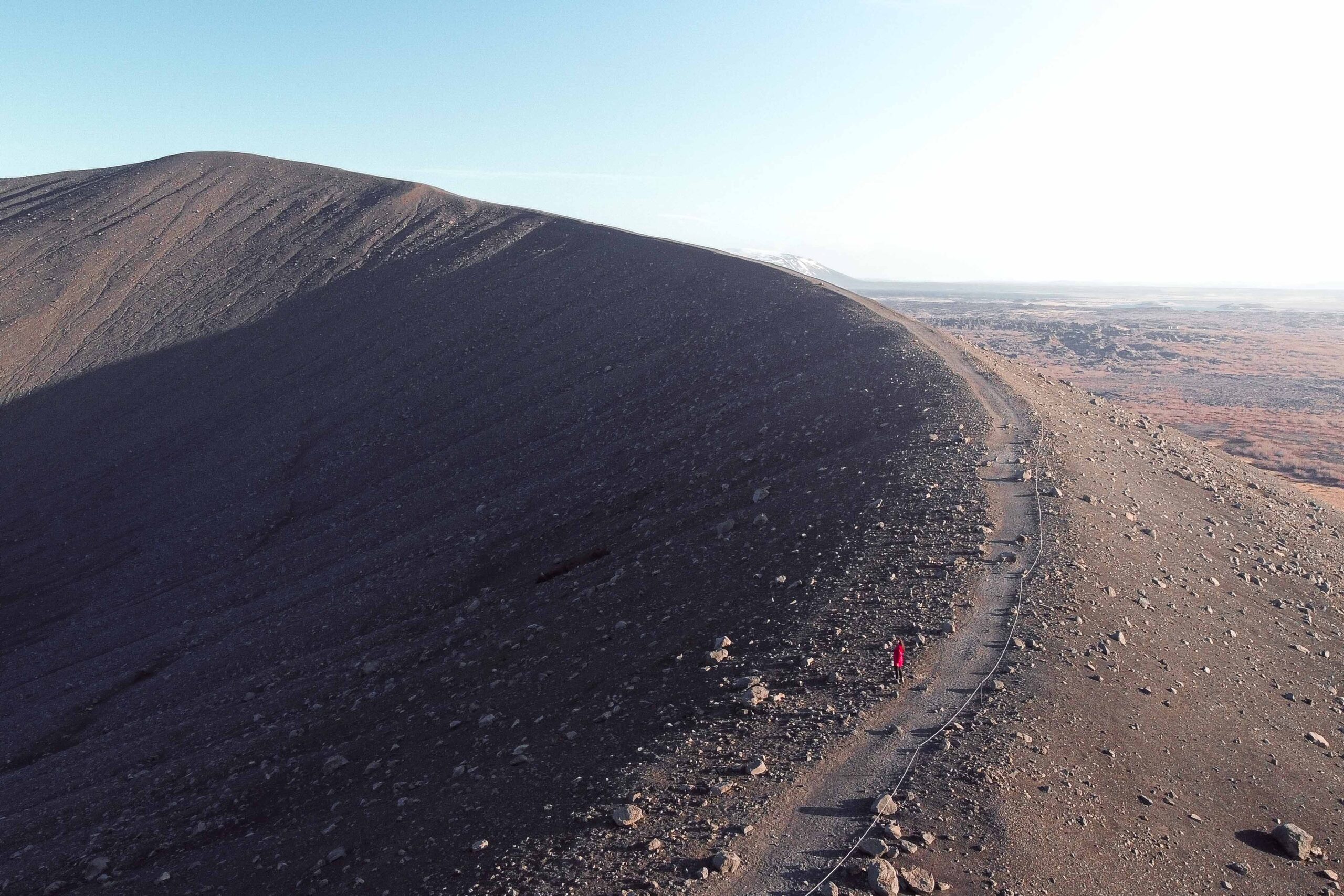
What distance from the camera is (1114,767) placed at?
8.52 meters

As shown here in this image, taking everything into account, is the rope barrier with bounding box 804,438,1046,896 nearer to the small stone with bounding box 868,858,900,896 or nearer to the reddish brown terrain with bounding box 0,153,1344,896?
the reddish brown terrain with bounding box 0,153,1344,896

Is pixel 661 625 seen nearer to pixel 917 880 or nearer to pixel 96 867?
pixel 917 880

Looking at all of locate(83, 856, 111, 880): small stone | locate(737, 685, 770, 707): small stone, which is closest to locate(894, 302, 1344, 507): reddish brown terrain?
locate(737, 685, 770, 707): small stone

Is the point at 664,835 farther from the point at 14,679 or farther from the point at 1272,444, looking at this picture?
the point at 1272,444

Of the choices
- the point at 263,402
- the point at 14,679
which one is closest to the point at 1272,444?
the point at 263,402

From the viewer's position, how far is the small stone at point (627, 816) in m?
7.61

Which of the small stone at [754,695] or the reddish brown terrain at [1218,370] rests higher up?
the small stone at [754,695]

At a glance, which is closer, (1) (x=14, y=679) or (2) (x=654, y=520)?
(2) (x=654, y=520)

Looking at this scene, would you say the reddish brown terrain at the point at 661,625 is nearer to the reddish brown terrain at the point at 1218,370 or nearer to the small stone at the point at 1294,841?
the small stone at the point at 1294,841

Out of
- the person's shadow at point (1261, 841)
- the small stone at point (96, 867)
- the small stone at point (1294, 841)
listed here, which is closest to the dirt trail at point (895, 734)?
the person's shadow at point (1261, 841)

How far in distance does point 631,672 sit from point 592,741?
5.42 feet

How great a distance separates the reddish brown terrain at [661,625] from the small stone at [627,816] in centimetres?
5

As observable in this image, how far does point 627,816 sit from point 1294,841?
6345mm

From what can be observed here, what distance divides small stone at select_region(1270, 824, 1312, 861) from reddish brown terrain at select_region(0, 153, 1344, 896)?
0.29 feet
